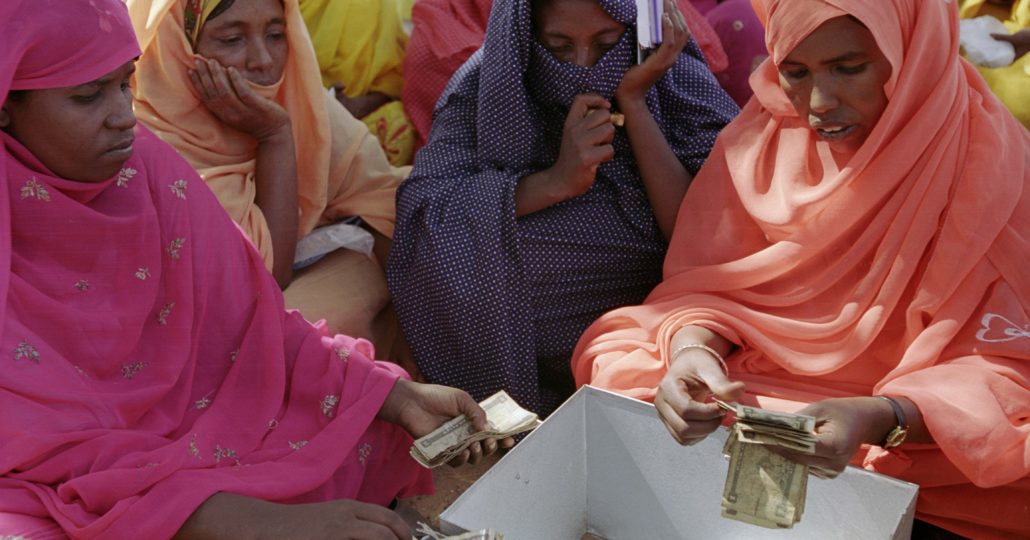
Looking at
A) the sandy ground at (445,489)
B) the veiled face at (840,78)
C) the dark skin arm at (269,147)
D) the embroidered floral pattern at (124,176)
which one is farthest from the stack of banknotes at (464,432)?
the dark skin arm at (269,147)

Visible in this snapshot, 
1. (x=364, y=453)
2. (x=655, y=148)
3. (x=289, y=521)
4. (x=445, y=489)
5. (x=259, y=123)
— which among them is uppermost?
(x=259, y=123)

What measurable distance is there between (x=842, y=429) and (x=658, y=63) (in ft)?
4.48

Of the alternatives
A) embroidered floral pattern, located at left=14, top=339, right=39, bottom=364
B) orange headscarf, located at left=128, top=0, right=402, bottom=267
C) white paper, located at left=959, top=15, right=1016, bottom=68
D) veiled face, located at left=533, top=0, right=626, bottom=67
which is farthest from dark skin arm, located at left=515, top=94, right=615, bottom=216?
white paper, located at left=959, top=15, right=1016, bottom=68

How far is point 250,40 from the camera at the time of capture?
10.5ft

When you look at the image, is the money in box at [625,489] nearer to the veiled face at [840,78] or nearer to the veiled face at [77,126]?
the veiled face at [840,78]

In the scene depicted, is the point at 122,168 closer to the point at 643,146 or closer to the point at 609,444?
the point at 609,444

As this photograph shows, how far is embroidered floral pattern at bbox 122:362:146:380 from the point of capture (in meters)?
2.27

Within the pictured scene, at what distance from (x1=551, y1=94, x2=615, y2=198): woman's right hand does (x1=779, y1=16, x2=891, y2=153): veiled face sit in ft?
2.20

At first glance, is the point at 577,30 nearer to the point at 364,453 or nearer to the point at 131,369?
the point at 364,453

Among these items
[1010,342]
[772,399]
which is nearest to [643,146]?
[772,399]

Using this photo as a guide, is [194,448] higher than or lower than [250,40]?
lower

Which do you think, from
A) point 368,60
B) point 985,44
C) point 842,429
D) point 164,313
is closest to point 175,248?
point 164,313

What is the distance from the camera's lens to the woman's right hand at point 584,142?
121 inches

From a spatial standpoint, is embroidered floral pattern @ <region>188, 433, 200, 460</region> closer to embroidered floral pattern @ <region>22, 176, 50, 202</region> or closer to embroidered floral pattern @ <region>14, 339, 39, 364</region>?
embroidered floral pattern @ <region>14, 339, 39, 364</region>
